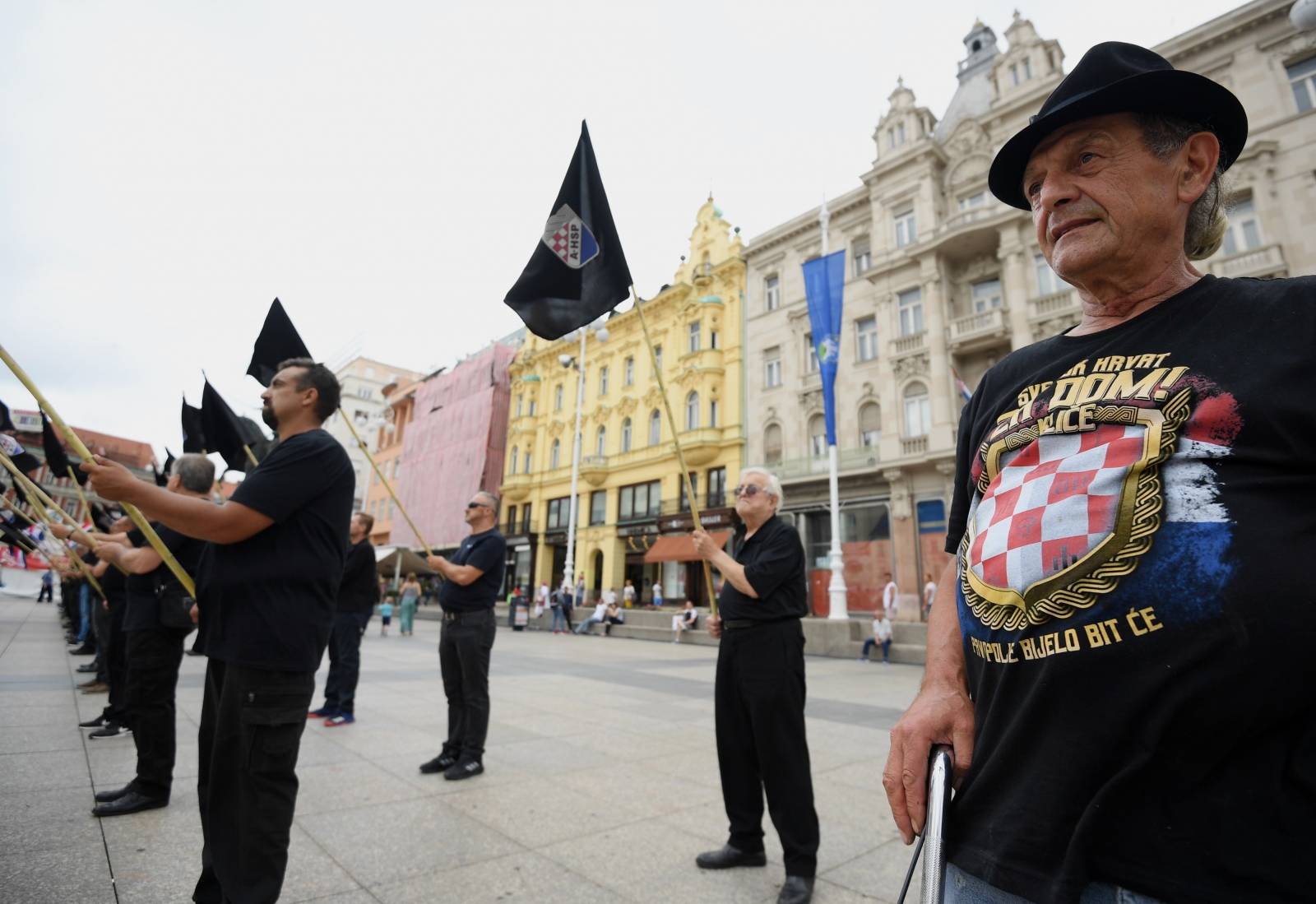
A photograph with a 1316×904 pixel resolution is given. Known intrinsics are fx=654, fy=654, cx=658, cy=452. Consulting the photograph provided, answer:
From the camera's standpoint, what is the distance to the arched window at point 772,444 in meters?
25.5

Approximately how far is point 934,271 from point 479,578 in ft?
68.7

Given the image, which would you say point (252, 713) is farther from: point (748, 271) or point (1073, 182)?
point (748, 271)

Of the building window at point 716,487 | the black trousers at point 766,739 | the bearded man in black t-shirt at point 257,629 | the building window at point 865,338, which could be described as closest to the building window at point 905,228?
the building window at point 865,338

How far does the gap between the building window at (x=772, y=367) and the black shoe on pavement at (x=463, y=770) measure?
23.0 metres

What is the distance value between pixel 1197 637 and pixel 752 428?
2579cm

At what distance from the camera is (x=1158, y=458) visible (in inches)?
40.8

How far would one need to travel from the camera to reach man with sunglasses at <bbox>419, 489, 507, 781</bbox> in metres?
4.67

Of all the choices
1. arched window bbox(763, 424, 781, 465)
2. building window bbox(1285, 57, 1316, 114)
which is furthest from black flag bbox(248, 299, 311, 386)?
building window bbox(1285, 57, 1316, 114)

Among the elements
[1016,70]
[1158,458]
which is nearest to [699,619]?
[1158,458]

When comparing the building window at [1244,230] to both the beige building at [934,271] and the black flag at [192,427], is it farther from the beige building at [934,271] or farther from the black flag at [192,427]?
the black flag at [192,427]

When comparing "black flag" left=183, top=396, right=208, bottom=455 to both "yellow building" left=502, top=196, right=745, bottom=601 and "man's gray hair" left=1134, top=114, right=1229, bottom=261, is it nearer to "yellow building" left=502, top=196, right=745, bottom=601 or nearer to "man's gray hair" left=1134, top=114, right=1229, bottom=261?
"man's gray hair" left=1134, top=114, right=1229, bottom=261

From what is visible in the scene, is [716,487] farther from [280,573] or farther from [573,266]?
[280,573]

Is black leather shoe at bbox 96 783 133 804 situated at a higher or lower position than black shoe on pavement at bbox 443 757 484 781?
higher

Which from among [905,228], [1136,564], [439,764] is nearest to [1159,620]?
[1136,564]
